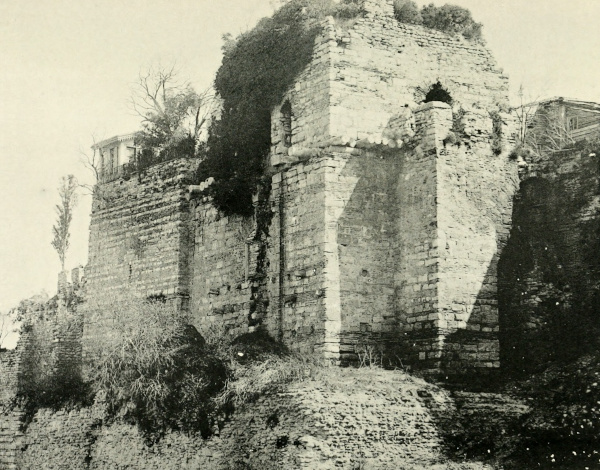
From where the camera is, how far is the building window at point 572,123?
31.1m

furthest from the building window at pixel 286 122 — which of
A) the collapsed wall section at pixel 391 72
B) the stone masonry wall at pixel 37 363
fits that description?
the stone masonry wall at pixel 37 363

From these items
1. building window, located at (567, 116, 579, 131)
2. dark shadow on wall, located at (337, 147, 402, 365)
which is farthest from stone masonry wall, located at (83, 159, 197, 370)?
building window, located at (567, 116, 579, 131)

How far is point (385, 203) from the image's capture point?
70.2 ft

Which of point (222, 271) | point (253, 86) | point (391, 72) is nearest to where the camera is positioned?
point (391, 72)

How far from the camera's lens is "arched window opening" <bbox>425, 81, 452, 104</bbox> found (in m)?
22.5

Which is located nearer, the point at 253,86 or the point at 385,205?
the point at 385,205

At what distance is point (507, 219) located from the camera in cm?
2166

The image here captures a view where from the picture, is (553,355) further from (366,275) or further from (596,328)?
(366,275)

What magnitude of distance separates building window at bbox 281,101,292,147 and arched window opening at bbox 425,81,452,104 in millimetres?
3123

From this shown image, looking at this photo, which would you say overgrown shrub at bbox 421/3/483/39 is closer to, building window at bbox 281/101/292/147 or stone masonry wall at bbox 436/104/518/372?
stone masonry wall at bbox 436/104/518/372

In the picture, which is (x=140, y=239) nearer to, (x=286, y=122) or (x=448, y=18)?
(x=286, y=122)

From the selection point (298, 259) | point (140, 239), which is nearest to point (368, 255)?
point (298, 259)

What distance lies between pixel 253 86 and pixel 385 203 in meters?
4.49

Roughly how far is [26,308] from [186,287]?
8.75 m
